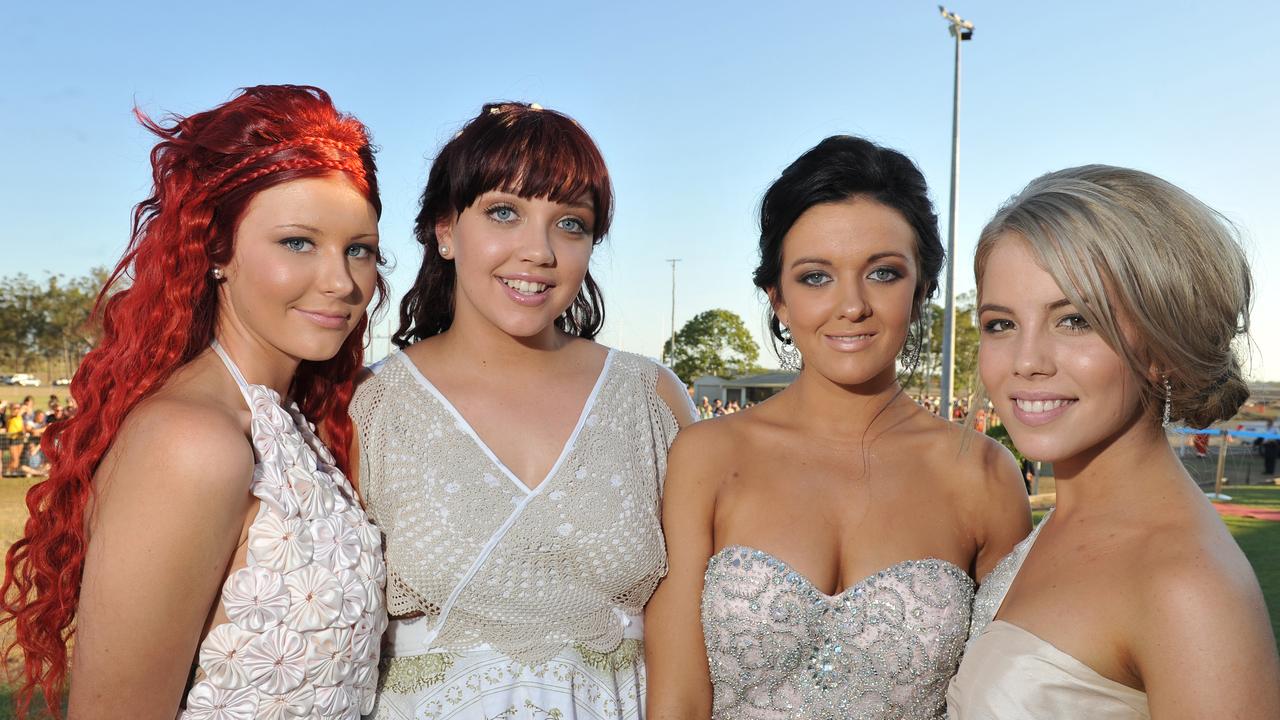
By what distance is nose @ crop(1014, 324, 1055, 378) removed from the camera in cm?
213

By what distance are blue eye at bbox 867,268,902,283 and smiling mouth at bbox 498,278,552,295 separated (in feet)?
3.53

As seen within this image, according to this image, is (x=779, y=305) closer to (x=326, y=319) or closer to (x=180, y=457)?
(x=326, y=319)

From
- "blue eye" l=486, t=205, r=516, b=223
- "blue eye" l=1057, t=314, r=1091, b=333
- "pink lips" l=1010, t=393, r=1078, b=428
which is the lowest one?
"pink lips" l=1010, t=393, r=1078, b=428

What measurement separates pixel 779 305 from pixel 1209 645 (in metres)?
1.65

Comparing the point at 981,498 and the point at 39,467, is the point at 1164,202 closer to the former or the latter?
the point at 981,498

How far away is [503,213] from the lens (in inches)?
118

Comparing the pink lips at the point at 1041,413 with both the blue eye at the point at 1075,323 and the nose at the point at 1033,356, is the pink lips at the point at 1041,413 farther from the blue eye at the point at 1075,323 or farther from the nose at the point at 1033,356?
the blue eye at the point at 1075,323

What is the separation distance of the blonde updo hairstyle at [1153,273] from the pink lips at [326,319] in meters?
1.95

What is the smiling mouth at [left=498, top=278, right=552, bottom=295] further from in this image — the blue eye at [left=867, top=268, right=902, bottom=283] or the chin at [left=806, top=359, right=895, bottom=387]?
the blue eye at [left=867, top=268, right=902, bottom=283]

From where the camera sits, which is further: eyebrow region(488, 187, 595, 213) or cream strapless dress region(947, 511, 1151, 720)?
eyebrow region(488, 187, 595, 213)

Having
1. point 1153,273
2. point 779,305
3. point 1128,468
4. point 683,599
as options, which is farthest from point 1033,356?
point 683,599

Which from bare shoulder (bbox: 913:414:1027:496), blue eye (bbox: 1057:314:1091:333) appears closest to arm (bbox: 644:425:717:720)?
bare shoulder (bbox: 913:414:1027:496)

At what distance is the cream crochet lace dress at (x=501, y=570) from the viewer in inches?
111

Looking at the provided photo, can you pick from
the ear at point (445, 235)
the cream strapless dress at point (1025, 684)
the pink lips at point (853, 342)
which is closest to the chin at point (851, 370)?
the pink lips at point (853, 342)
